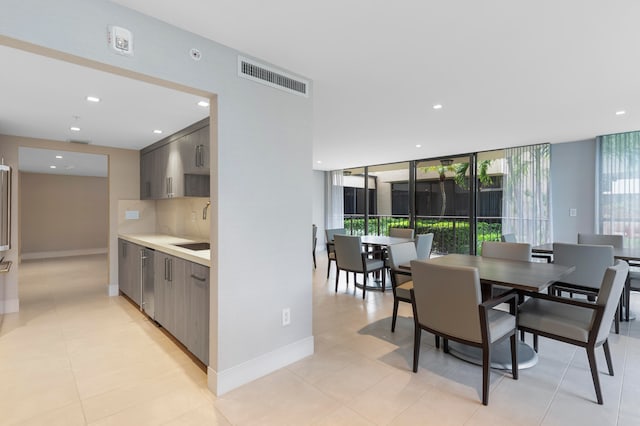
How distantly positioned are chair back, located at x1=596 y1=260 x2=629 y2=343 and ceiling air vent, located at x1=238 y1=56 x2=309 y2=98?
2.52 metres

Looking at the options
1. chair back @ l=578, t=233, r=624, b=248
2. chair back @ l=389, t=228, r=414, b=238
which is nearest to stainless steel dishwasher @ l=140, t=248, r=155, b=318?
chair back @ l=389, t=228, r=414, b=238

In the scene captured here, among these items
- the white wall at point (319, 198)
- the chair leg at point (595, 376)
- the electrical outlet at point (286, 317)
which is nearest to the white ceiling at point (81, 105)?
the electrical outlet at point (286, 317)

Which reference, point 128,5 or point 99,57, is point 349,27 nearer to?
point 128,5

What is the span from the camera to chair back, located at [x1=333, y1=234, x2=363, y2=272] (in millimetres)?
4512

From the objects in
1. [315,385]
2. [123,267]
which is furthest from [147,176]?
[315,385]

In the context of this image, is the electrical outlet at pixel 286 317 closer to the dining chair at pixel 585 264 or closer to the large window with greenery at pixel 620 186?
the dining chair at pixel 585 264

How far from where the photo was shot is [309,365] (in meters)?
2.59

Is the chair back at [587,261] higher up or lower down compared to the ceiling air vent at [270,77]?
lower down

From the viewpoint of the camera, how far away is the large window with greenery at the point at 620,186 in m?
4.68

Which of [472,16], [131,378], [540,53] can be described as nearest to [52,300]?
[131,378]

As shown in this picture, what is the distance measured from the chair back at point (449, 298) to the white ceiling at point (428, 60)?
1.54 meters

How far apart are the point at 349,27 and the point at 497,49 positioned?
1.10m

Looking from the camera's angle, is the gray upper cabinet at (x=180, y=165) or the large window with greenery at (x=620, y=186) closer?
the gray upper cabinet at (x=180, y=165)

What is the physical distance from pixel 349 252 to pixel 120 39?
11.8 feet
